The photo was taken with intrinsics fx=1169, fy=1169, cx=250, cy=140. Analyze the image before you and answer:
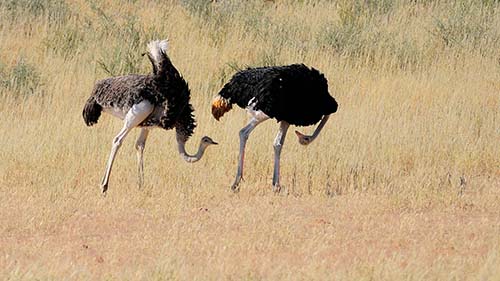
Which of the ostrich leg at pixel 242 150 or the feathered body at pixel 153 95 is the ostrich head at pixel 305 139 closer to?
the ostrich leg at pixel 242 150

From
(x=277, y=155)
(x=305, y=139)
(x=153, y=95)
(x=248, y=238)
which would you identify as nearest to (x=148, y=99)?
(x=153, y=95)

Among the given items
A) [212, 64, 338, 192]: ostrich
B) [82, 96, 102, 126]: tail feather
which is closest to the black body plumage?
[212, 64, 338, 192]: ostrich

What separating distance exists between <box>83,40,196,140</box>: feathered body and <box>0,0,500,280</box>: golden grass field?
0.58m

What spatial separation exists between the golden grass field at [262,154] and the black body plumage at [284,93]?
631 millimetres

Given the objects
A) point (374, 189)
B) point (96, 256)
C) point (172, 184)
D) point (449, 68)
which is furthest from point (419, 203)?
point (449, 68)

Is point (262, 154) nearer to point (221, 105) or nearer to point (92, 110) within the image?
point (221, 105)

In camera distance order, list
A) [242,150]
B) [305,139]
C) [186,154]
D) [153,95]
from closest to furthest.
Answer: [153,95]
[242,150]
[186,154]
[305,139]

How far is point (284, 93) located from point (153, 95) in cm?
107

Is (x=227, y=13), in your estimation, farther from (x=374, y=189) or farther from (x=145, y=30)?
(x=374, y=189)

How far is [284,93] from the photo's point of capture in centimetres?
960

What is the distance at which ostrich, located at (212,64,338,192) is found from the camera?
31.4 ft

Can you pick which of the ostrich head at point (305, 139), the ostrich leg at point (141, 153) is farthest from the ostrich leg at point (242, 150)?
the ostrich leg at point (141, 153)

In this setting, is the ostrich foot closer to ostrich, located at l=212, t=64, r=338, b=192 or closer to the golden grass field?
ostrich, located at l=212, t=64, r=338, b=192

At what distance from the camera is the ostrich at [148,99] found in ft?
31.0
